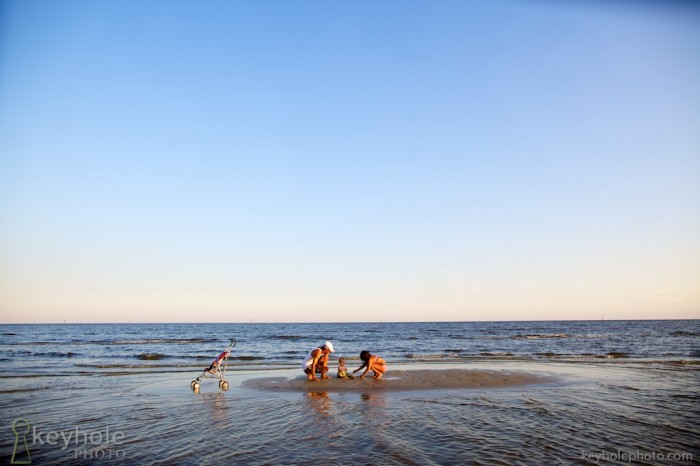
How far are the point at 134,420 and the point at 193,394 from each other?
345 cm

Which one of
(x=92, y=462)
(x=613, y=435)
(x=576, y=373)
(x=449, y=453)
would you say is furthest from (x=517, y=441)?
(x=576, y=373)

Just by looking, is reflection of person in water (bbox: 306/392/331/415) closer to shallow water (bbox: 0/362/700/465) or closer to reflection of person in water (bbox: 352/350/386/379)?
shallow water (bbox: 0/362/700/465)

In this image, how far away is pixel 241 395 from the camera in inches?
509

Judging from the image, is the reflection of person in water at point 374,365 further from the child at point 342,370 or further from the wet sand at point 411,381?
the child at point 342,370

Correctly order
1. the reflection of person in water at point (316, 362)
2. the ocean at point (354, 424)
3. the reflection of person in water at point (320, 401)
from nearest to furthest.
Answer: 1. the ocean at point (354, 424)
2. the reflection of person in water at point (320, 401)
3. the reflection of person in water at point (316, 362)

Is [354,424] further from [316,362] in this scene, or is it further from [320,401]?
[316,362]

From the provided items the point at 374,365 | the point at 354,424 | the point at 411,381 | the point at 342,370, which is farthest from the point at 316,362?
the point at 354,424

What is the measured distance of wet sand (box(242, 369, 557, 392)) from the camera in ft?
46.9

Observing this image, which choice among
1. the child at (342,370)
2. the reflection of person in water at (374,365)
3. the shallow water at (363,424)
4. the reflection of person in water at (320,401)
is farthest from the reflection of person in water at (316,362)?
the reflection of person in water at (320,401)

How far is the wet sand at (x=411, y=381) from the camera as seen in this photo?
14.3m

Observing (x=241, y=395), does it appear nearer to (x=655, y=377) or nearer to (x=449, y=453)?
(x=449, y=453)

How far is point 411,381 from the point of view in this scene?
1546 cm

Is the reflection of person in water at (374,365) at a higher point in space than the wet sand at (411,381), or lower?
higher

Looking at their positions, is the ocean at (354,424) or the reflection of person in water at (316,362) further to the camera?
the reflection of person in water at (316,362)
